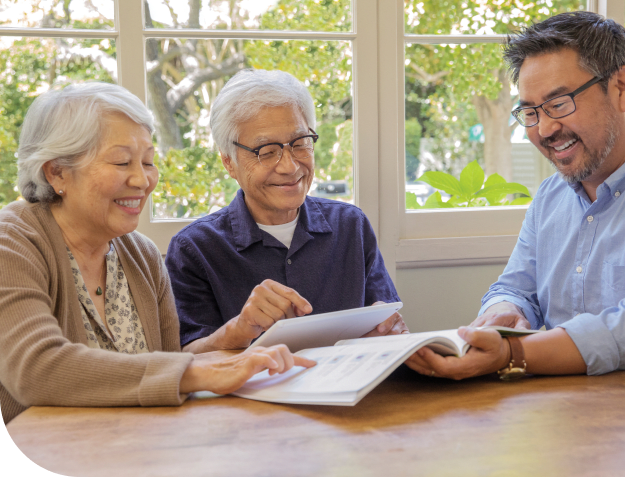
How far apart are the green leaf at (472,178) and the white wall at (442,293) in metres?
0.34

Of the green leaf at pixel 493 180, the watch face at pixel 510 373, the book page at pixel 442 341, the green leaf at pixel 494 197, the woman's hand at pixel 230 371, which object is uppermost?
the green leaf at pixel 493 180

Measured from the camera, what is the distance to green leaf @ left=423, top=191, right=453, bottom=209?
8.06 ft

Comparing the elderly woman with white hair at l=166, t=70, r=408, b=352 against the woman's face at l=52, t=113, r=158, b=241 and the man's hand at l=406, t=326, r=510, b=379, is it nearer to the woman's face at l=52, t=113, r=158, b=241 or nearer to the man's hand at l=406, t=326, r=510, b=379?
the woman's face at l=52, t=113, r=158, b=241

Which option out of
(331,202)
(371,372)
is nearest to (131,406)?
(371,372)

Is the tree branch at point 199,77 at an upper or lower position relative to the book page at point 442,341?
upper

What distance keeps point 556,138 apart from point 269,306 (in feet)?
2.88

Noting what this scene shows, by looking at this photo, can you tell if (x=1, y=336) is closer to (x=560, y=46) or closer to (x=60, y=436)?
(x=60, y=436)

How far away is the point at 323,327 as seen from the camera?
3.80ft

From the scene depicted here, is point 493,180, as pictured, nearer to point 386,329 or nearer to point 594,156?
point 594,156

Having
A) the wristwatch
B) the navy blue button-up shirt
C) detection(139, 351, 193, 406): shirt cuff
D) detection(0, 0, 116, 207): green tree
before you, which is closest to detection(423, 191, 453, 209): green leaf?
the navy blue button-up shirt

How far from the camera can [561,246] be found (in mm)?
1600

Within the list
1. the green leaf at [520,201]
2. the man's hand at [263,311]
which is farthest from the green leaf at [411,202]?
the man's hand at [263,311]

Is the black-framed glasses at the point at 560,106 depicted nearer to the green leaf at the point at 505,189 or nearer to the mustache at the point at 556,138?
the mustache at the point at 556,138

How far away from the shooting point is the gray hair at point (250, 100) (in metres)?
1.71
